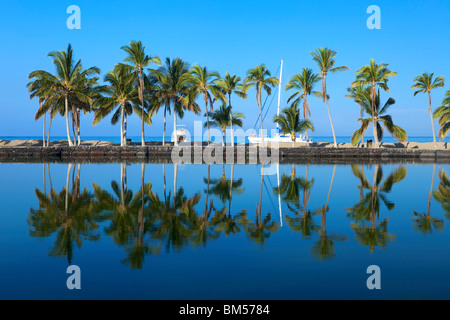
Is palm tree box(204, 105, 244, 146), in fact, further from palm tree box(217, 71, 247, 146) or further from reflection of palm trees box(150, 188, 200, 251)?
reflection of palm trees box(150, 188, 200, 251)

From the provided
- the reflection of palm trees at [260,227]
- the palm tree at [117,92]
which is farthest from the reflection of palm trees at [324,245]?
the palm tree at [117,92]

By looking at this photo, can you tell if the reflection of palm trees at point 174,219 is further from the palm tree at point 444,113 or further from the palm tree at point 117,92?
the palm tree at point 444,113

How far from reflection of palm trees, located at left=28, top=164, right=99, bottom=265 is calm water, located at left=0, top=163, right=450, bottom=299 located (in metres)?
0.04

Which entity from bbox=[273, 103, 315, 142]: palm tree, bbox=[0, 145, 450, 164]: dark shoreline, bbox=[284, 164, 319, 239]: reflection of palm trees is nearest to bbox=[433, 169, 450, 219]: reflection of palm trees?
bbox=[284, 164, 319, 239]: reflection of palm trees

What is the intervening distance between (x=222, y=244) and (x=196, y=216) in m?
3.14

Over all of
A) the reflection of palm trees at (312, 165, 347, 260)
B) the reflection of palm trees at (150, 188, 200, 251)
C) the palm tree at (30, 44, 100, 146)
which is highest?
the palm tree at (30, 44, 100, 146)

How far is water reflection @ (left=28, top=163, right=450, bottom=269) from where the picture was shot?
29.5 feet

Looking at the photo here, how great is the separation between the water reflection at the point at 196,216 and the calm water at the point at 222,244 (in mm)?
33

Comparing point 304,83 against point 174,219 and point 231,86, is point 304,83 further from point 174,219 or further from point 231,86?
point 174,219

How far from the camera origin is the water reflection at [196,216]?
8977 mm

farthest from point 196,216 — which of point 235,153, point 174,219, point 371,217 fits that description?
point 235,153
